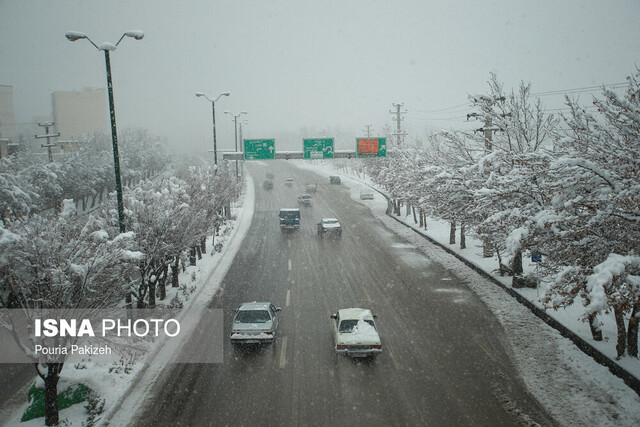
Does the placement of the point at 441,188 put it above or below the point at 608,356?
above

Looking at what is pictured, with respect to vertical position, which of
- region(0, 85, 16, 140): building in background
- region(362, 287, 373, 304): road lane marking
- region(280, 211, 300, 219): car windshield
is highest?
region(0, 85, 16, 140): building in background

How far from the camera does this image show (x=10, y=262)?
8797mm

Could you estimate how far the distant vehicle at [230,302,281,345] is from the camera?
13.8 m

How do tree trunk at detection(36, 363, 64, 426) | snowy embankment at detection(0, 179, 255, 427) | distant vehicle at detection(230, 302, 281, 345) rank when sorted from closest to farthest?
tree trunk at detection(36, 363, 64, 426)
snowy embankment at detection(0, 179, 255, 427)
distant vehicle at detection(230, 302, 281, 345)

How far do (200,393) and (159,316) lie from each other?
20.9 feet

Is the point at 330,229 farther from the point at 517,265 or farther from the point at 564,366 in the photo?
the point at 564,366

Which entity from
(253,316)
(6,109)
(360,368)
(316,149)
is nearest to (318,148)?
(316,149)

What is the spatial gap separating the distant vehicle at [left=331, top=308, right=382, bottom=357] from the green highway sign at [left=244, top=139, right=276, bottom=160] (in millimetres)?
24042

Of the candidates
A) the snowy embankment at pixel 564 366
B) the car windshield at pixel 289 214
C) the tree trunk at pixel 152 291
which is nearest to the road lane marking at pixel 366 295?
the snowy embankment at pixel 564 366

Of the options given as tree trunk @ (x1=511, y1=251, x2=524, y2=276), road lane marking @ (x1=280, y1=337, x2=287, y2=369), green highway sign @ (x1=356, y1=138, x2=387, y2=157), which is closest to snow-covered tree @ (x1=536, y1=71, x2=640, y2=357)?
road lane marking @ (x1=280, y1=337, x2=287, y2=369)

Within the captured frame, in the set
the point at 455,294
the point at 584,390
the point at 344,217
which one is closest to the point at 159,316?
the point at 455,294

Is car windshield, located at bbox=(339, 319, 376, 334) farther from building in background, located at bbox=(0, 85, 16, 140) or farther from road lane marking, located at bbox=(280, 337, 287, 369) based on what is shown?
building in background, located at bbox=(0, 85, 16, 140)

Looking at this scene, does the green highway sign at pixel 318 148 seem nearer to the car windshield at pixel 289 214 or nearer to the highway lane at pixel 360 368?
the car windshield at pixel 289 214

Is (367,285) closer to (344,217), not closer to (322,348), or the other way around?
(322,348)
